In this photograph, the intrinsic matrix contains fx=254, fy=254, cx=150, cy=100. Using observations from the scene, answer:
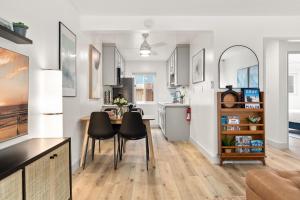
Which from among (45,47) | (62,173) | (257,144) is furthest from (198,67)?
(62,173)

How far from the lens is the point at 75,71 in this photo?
403cm

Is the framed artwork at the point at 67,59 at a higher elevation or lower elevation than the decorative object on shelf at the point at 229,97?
higher

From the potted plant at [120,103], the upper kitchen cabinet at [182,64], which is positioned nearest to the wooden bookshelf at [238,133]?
the potted plant at [120,103]

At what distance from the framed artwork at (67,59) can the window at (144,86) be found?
5.70 meters

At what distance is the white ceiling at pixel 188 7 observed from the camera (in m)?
3.80

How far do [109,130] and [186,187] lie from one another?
1564 mm

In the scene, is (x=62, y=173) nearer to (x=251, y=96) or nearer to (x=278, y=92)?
(x=251, y=96)

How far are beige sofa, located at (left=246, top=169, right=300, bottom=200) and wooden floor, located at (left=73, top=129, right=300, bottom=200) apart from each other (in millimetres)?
1102

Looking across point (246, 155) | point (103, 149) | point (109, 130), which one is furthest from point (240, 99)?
point (103, 149)

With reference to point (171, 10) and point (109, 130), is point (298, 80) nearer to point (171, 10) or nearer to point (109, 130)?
point (171, 10)

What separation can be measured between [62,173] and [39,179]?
0.48m

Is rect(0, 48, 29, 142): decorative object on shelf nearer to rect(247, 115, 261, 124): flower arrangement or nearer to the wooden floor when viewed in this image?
the wooden floor

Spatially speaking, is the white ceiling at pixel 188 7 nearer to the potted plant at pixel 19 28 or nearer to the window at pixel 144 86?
the potted plant at pixel 19 28

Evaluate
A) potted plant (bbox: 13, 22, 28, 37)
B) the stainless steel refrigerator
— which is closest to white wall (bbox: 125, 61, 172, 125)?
the stainless steel refrigerator
